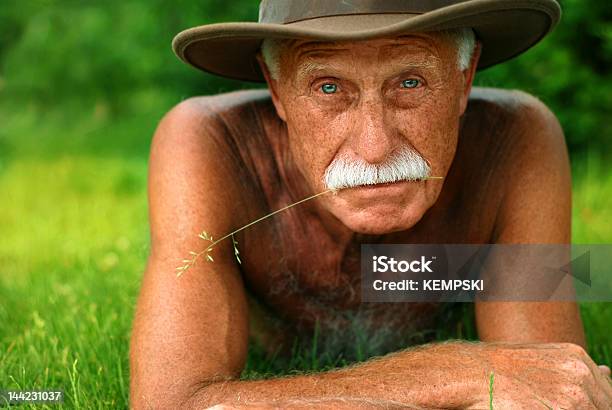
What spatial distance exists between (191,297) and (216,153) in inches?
21.6

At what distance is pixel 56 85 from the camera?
10812 millimetres

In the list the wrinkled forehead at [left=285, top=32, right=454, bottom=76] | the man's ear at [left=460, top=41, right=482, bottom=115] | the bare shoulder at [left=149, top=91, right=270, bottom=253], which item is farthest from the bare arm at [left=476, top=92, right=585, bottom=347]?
the bare shoulder at [left=149, top=91, right=270, bottom=253]

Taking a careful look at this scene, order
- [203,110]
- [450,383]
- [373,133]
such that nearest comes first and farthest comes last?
[450,383] → [373,133] → [203,110]

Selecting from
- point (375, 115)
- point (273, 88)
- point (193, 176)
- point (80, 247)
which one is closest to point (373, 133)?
point (375, 115)

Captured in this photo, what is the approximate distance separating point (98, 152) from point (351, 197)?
7.79 m

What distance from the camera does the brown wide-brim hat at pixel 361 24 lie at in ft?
8.58

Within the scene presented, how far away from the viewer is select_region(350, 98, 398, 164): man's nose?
2686 mm

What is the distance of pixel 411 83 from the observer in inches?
110

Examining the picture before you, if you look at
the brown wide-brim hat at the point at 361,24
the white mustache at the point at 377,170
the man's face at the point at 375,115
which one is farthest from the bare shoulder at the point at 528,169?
the white mustache at the point at 377,170

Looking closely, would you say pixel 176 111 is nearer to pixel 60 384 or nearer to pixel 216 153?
pixel 216 153

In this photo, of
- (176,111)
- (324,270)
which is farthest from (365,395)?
(176,111)

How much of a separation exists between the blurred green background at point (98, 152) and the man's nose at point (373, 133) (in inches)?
46.9

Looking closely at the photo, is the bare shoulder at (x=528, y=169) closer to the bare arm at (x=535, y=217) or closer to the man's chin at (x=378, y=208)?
the bare arm at (x=535, y=217)

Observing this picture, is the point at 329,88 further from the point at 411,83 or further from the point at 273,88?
the point at 273,88
